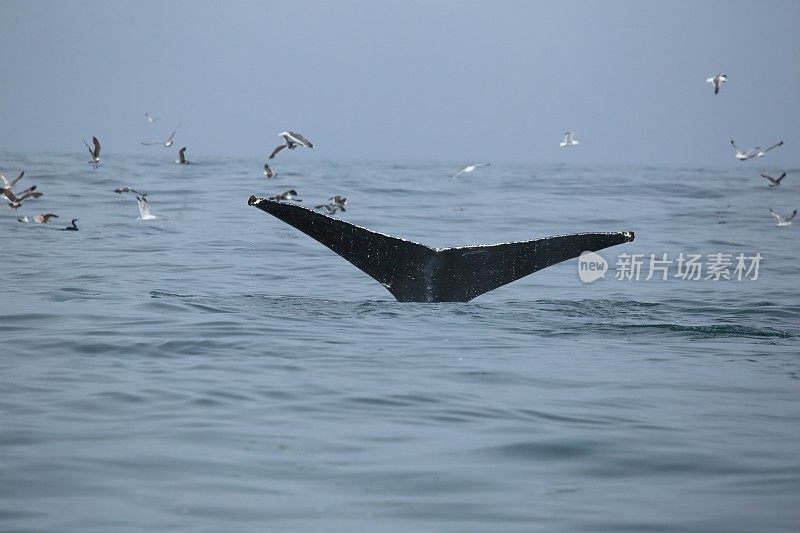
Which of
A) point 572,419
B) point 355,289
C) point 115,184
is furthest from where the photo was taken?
point 115,184

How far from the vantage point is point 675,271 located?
1970 centimetres

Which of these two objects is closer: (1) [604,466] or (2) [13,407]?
(1) [604,466]

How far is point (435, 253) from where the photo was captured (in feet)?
38.1

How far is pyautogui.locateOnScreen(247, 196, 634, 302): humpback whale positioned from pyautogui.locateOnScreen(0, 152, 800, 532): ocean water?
0.55 meters

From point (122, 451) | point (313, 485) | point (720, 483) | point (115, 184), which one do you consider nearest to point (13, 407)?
point (122, 451)

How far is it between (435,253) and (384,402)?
3079mm

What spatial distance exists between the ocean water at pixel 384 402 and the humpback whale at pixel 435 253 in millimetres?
550

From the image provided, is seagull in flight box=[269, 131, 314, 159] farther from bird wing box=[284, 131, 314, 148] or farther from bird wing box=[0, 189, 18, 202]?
bird wing box=[0, 189, 18, 202]

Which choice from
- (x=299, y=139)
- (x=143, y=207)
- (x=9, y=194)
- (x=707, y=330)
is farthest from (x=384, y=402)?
(x=9, y=194)

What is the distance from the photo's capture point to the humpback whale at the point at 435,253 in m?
11.1

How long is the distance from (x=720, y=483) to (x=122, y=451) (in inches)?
134

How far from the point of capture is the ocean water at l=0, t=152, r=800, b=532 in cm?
626

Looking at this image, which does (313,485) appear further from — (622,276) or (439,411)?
(622,276)

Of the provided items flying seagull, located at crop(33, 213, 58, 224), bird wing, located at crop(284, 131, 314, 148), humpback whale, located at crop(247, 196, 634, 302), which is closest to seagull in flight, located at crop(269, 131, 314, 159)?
bird wing, located at crop(284, 131, 314, 148)
